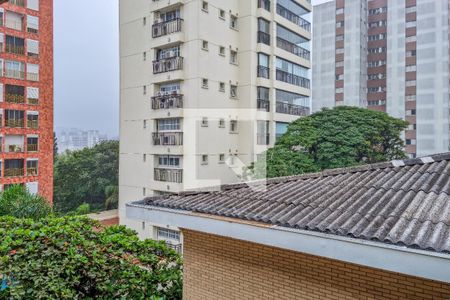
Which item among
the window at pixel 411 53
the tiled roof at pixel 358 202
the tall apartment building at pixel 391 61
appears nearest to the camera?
the tiled roof at pixel 358 202

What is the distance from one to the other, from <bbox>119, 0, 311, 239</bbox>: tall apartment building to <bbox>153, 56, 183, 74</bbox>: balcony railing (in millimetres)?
→ 58

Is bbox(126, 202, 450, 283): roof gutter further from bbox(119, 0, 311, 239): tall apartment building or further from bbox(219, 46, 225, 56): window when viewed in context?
bbox(219, 46, 225, 56): window

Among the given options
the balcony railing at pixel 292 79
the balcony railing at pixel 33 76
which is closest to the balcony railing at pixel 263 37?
the balcony railing at pixel 292 79

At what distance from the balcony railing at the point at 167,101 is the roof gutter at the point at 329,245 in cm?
1605

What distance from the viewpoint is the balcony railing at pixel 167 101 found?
20469 millimetres

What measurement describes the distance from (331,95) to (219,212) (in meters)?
47.9

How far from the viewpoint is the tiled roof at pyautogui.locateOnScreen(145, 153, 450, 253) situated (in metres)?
3.21

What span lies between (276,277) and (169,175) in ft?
54.7

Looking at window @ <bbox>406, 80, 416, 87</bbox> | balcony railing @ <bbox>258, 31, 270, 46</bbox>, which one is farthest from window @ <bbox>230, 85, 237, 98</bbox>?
window @ <bbox>406, 80, 416, 87</bbox>

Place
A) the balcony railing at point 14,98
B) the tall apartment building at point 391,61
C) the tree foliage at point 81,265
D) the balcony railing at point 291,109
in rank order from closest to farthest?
1. the tree foliage at point 81,265
2. the balcony railing at point 291,109
3. the balcony railing at point 14,98
4. the tall apartment building at point 391,61

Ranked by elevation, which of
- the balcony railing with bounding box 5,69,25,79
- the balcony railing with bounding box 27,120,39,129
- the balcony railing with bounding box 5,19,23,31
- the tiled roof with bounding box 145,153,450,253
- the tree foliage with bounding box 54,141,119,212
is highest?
the balcony railing with bounding box 5,19,23,31

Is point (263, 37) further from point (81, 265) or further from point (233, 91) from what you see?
point (81, 265)

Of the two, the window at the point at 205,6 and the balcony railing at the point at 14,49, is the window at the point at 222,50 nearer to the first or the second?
the window at the point at 205,6

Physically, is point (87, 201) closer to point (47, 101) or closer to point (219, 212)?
point (47, 101)
